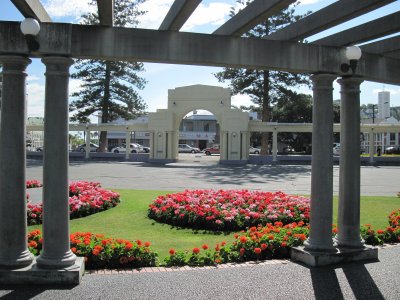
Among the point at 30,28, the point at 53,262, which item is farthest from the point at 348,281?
the point at 30,28

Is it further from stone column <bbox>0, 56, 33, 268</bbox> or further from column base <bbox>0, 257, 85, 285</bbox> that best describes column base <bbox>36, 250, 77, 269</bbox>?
stone column <bbox>0, 56, 33, 268</bbox>

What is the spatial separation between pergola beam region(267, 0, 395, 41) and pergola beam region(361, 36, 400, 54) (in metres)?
1.46

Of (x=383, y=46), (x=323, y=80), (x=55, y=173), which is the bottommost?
(x=55, y=173)

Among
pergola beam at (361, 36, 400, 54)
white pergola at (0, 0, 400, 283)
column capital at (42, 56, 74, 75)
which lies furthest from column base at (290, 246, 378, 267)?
column capital at (42, 56, 74, 75)

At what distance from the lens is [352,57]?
5734 mm

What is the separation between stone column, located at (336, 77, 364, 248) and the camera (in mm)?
6348

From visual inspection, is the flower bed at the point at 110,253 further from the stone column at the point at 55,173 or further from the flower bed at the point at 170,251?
the stone column at the point at 55,173

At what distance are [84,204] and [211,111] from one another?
1076 inches

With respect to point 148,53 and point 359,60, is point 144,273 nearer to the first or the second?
point 148,53

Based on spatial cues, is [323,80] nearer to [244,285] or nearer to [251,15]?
[251,15]

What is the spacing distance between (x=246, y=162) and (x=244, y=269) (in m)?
31.8

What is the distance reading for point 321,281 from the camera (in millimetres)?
5406

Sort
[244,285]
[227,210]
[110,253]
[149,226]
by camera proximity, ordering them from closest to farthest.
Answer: [244,285], [110,253], [149,226], [227,210]

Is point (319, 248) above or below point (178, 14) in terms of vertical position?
below
